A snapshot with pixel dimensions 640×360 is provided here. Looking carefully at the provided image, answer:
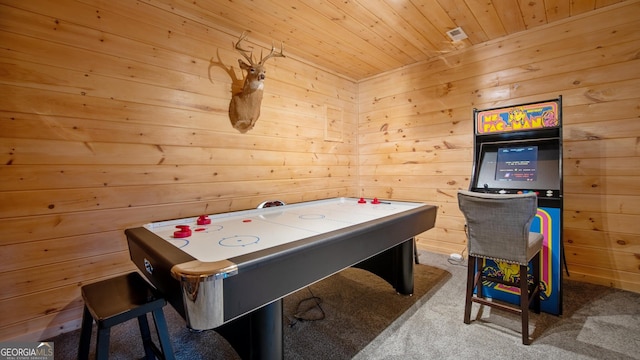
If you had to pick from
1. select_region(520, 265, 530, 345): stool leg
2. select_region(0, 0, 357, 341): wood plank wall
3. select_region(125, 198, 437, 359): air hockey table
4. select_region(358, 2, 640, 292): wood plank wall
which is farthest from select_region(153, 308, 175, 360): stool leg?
select_region(358, 2, 640, 292): wood plank wall

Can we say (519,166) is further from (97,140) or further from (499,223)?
(97,140)

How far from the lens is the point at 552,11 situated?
246 centimetres

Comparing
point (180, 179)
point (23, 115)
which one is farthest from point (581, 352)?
point (23, 115)

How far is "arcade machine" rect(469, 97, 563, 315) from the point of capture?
2.00 m

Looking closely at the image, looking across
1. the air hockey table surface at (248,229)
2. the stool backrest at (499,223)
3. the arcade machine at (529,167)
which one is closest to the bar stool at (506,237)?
the stool backrest at (499,223)

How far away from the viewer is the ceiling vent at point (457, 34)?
2.79 meters

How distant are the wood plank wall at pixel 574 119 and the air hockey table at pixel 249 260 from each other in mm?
1653

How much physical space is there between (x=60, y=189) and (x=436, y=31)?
3.47m

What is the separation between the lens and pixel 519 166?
224 cm

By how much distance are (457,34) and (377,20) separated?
92 cm

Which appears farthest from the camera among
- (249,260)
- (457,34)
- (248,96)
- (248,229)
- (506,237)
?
(457,34)

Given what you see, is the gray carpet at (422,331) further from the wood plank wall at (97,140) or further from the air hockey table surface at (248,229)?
the air hockey table surface at (248,229)

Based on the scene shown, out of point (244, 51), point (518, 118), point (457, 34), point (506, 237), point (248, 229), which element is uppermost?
point (457, 34)

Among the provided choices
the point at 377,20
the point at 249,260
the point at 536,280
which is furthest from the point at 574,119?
the point at 249,260
